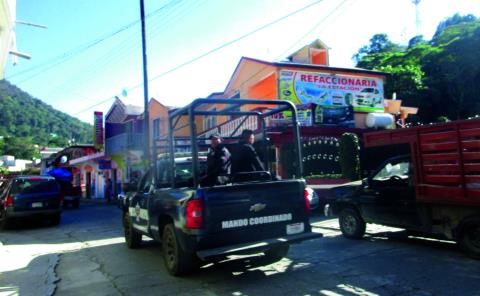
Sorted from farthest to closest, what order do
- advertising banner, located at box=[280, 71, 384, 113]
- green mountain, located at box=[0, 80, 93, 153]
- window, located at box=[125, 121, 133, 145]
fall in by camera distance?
green mountain, located at box=[0, 80, 93, 153]
window, located at box=[125, 121, 133, 145]
advertising banner, located at box=[280, 71, 384, 113]

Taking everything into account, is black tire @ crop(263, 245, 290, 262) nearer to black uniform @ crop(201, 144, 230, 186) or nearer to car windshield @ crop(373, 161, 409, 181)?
black uniform @ crop(201, 144, 230, 186)

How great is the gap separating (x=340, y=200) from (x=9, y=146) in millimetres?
88641

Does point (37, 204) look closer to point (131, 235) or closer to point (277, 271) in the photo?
point (131, 235)

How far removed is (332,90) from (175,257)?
51.7ft

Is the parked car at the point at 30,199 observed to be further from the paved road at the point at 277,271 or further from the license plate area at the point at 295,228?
the license plate area at the point at 295,228

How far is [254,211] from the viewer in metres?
5.74

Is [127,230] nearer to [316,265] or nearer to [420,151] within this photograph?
[316,265]

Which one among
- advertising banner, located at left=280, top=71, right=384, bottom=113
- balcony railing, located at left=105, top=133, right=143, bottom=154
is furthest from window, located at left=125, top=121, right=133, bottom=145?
advertising banner, located at left=280, top=71, right=384, bottom=113

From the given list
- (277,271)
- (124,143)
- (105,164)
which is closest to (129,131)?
(124,143)

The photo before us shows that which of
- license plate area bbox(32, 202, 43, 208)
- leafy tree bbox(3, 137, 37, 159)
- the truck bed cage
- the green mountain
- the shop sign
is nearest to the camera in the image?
the truck bed cage

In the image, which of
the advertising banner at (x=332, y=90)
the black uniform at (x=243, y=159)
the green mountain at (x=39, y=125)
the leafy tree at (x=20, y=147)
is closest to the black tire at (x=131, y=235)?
the black uniform at (x=243, y=159)

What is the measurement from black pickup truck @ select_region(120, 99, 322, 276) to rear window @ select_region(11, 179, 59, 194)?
8.87 m

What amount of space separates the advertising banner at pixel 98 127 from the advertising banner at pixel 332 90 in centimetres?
1700

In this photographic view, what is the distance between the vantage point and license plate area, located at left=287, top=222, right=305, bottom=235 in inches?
238
